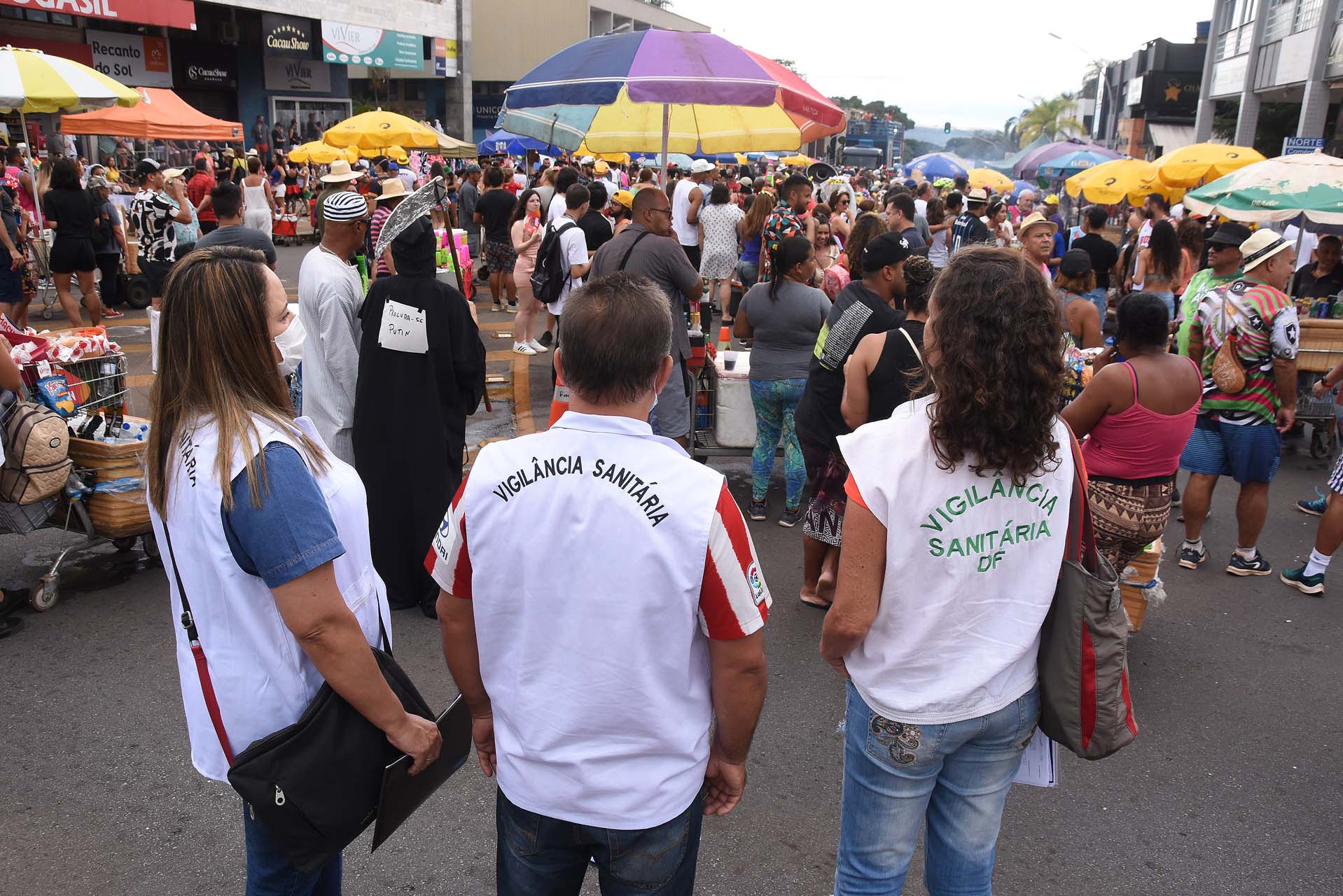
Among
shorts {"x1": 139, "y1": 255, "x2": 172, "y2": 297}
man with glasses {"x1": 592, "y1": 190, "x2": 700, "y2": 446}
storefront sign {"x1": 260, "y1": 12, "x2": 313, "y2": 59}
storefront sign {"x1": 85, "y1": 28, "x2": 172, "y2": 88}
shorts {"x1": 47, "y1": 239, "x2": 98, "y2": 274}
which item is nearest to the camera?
man with glasses {"x1": 592, "y1": 190, "x2": 700, "y2": 446}

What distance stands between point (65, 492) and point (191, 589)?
141 inches

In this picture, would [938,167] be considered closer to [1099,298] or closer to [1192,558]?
[1099,298]

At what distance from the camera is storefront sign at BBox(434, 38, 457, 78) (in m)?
37.6

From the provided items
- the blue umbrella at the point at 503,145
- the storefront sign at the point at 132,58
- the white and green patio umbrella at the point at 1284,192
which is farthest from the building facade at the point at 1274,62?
the storefront sign at the point at 132,58

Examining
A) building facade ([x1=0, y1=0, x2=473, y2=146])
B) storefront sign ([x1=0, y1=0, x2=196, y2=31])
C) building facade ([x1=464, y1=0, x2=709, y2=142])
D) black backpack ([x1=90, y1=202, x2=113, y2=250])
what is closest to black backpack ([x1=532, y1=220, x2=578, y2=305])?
black backpack ([x1=90, y1=202, x2=113, y2=250])

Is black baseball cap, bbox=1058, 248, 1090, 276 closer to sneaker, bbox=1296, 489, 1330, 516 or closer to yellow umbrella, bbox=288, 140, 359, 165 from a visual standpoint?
sneaker, bbox=1296, 489, 1330, 516

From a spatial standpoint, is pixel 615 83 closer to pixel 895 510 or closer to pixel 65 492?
pixel 65 492

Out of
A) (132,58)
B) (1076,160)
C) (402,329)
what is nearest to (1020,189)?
(1076,160)

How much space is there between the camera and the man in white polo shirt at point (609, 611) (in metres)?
1.70

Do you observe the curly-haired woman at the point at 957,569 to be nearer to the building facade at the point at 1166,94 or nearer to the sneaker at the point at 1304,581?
the sneaker at the point at 1304,581

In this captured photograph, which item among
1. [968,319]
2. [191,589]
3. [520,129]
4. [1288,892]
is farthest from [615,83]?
[1288,892]

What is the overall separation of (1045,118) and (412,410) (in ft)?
324

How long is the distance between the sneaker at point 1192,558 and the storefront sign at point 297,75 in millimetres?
33760

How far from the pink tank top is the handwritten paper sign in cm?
296
